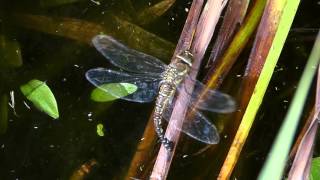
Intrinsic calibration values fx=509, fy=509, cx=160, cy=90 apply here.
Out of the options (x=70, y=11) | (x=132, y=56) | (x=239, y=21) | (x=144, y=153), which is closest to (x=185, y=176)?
(x=144, y=153)

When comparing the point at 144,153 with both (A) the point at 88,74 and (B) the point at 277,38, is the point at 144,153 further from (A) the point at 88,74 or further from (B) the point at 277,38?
(B) the point at 277,38

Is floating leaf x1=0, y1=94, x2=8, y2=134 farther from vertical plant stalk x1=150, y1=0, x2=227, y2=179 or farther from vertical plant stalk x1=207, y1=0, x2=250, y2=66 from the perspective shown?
vertical plant stalk x1=207, y1=0, x2=250, y2=66

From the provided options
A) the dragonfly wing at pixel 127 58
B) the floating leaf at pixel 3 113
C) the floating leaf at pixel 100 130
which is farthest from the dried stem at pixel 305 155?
the floating leaf at pixel 3 113

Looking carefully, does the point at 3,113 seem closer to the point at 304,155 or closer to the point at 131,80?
the point at 131,80

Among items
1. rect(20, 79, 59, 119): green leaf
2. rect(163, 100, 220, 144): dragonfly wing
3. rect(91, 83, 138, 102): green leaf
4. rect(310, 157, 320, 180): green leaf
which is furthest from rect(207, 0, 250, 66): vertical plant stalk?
rect(20, 79, 59, 119): green leaf

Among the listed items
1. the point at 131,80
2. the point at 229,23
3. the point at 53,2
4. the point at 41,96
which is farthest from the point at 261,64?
the point at 53,2

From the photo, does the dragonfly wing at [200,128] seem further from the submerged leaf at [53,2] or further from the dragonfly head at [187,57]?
the submerged leaf at [53,2]
